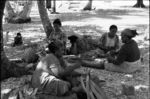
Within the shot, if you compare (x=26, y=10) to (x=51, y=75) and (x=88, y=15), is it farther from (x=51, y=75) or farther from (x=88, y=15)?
(x=51, y=75)

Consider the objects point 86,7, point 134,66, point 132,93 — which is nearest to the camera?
point 132,93

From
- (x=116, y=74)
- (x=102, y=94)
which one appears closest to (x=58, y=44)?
(x=102, y=94)

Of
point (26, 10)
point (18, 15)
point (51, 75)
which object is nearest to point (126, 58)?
point (51, 75)

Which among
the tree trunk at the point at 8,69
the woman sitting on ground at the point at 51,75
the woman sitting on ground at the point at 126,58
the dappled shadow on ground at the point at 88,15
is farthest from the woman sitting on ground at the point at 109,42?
the dappled shadow on ground at the point at 88,15

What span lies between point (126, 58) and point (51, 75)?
2.45 meters

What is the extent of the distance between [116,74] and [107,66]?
298 mm

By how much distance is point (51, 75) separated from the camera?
4.20m

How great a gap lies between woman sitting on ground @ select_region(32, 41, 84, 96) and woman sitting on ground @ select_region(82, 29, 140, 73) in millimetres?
2005

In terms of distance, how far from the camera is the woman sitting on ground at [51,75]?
13.7 ft

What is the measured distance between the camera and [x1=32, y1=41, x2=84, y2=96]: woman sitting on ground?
13.7ft

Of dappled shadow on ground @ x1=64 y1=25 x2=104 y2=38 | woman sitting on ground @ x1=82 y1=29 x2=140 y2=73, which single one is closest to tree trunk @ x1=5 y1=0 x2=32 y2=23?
dappled shadow on ground @ x1=64 y1=25 x2=104 y2=38

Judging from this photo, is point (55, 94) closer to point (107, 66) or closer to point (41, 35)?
point (107, 66)

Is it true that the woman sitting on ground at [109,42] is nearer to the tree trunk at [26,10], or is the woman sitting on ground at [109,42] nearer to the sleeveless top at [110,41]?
Result: the sleeveless top at [110,41]

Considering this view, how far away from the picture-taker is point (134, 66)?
6305mm
